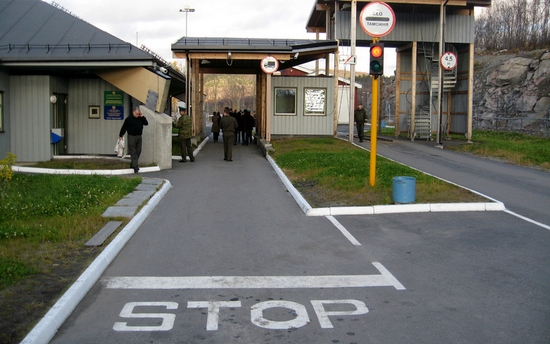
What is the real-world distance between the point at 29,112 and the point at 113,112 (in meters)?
2.66

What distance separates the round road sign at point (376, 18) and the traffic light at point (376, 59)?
11.0 inches

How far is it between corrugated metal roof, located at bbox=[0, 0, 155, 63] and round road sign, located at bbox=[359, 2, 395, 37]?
7.71 metres

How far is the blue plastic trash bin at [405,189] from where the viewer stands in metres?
11.4

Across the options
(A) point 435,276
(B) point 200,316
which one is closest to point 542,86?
(A) point 435,276

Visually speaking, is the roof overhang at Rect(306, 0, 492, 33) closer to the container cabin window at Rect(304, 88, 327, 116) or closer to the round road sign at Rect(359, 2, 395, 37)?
the container cabin window at Rect(304, 88, 327, 116)

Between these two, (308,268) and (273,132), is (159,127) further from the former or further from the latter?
(308,268)

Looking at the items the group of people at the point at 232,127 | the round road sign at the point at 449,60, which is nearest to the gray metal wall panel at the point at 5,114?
the group of people at the point at 232,127

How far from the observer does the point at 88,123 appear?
786 inches

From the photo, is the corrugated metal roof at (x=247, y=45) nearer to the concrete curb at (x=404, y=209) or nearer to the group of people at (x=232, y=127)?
the group of people at (x=232, y=127)

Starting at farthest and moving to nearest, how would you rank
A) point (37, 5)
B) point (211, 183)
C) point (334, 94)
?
point (334, 94) → point (37, 5) → point (211, 183)

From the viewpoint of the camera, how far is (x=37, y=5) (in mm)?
21062

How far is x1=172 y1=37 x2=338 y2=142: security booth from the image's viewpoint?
23.8 metres

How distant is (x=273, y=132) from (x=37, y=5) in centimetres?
1132

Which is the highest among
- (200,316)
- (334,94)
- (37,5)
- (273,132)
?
(37,5)
